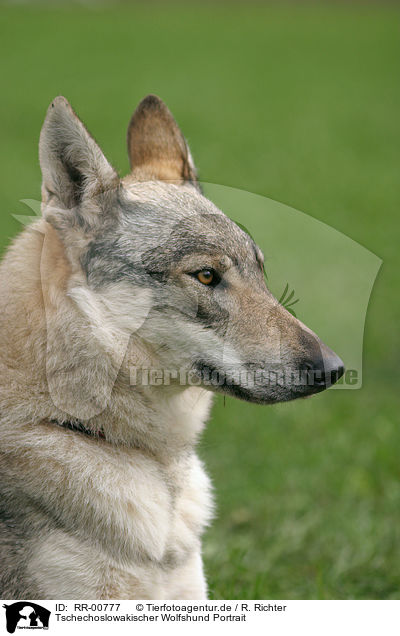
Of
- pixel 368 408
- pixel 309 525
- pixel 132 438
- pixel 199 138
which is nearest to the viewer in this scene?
pixel 132 438

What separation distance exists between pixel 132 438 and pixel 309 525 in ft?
6.59

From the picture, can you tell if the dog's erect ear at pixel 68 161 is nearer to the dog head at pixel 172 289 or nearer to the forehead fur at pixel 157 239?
the dog head at pixel 172 289

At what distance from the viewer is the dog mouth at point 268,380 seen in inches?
120

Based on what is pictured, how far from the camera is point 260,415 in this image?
6273 millimetres

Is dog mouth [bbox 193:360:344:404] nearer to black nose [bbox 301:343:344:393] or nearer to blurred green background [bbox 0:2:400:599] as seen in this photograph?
black nose [bbox 301:343:344:393]

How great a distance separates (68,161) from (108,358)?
0.86 metres

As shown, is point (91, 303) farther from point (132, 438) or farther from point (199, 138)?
point (199, 138)

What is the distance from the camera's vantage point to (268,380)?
3084 millimetres

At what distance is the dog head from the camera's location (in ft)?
10.1

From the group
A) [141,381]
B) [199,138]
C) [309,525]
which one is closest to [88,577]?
[141,381]

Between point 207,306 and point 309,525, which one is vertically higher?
point 207,306
